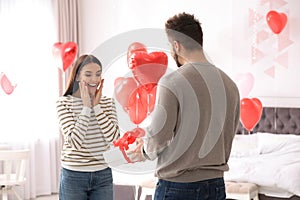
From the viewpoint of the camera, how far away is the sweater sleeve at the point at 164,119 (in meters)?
2.10

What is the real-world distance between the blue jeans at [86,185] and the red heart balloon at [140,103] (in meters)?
0.48

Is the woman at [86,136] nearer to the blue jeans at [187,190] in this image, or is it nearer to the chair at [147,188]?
the blue jeans at [187,190]

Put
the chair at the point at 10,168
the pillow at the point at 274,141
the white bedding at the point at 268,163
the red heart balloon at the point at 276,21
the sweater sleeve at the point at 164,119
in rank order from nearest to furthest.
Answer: the sweater sleeve at the point at 164,119
the white bedding at the point at 268,163
the chair at the point at 10,168
the pillow at the point at 274,141
the red heart balloon at the point at 276,21

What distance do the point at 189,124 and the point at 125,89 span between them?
4.46ft

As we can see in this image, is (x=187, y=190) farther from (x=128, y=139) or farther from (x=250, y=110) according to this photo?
(x=250, y=110)

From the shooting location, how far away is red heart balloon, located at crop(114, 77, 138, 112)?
341 centimetres

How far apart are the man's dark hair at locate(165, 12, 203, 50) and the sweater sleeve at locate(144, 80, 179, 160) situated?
0.77 feet

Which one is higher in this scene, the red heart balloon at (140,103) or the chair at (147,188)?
the red heart balloon at (140,103)

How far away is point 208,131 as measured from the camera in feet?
7.25

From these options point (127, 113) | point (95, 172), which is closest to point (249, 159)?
point (127, 113)

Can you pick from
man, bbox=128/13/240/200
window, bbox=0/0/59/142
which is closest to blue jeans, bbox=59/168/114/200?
man, bbox=128/13/240/200

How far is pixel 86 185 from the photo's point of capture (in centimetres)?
281

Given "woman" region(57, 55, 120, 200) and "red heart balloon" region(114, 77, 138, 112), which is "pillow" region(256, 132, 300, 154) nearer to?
"red heart balloon" region(114, 77, 138, 112)

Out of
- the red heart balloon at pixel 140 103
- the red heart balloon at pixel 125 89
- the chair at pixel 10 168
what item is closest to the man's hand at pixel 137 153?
the red heart balloon at pixel 140 103
